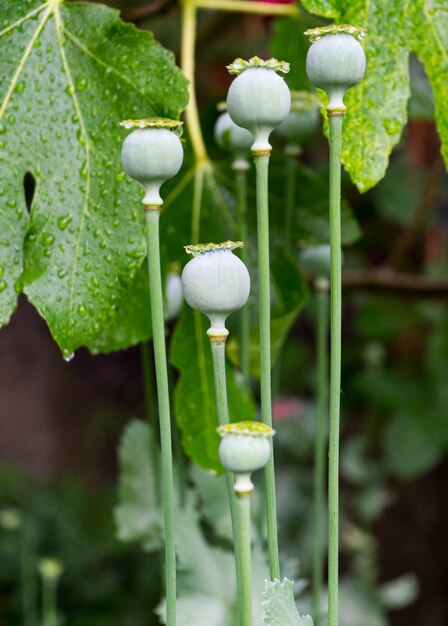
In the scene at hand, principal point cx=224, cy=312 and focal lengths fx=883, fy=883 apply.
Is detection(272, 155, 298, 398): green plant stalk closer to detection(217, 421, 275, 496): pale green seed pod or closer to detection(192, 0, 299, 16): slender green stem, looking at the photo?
detection(192, 0, 299, 16): slender green stem

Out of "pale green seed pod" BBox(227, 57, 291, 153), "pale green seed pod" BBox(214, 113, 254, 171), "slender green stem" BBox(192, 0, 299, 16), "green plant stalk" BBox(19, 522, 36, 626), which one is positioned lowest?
"green plant stalk" BBox(19, 522, 36, 626)

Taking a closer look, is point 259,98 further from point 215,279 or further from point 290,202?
point 290,202

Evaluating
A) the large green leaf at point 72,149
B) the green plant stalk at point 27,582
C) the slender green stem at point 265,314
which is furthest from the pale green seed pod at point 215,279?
the green plant stalk at point 27,582

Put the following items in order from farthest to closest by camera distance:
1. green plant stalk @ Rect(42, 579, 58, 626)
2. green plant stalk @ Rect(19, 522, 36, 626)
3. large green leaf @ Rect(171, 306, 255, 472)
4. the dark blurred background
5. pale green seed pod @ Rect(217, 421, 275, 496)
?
the dark blurred background
green plant stalk @ Rect(19, 522, 36, 626)
green plant stalk @ Rect(42, 579, 58, 626)
large green leaf @ Rect(171, 306, 255, 472)
pale green seed pod @ Rect(217, 421, 275, 496)

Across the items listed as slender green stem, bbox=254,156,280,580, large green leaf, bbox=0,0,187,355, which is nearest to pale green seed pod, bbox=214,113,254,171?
large green leaf, bbox=0,0,187,355

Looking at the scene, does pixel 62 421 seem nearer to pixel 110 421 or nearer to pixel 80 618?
pixel 110 421

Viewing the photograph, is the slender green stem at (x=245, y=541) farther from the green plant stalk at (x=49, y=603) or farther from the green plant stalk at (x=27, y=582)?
the green plant stalk at (x=27, y=582)

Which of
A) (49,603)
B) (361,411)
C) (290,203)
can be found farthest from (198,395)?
(361,411)
